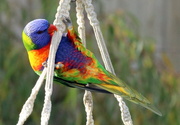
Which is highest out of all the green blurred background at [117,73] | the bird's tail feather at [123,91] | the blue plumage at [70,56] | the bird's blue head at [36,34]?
the bird's blue head at [36,34]

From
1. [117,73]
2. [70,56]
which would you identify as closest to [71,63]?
[70,56]

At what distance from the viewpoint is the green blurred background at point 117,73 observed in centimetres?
175

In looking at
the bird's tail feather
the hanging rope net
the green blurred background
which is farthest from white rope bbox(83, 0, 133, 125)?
the green blurred background

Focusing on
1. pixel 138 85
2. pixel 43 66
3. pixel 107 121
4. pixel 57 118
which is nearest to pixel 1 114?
pixel 57 118

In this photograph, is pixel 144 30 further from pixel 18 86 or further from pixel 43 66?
pixel 43 66

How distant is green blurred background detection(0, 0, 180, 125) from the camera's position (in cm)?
175

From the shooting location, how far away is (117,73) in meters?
1.81

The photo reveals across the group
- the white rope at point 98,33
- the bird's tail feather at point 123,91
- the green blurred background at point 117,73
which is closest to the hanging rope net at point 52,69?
the white rope at point 98,33

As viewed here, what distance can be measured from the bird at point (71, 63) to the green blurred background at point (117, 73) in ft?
2.61

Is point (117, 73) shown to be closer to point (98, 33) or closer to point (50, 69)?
point (98, 33)

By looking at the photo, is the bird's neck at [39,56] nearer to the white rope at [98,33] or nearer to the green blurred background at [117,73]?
the white rope at [98,33]

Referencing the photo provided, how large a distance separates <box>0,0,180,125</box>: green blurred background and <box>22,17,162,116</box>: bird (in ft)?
2.61

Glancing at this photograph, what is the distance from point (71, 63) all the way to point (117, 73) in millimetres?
955

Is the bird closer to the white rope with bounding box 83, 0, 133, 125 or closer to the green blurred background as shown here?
the white rope with bounding box 83, 0, 133, 125
